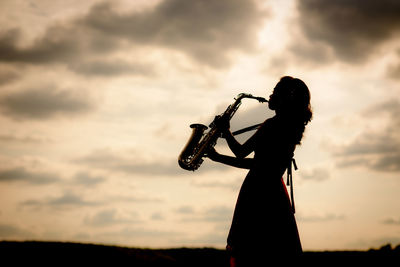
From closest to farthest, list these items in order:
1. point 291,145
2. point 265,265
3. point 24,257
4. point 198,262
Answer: point 265,265 → point 291,145 → point 24,257 → point 198,262

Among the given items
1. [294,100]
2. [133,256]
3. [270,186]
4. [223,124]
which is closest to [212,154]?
[223,124]

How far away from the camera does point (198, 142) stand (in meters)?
7.02

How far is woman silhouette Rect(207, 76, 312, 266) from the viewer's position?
4.93 m

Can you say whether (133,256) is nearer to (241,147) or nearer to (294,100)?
(241,147)

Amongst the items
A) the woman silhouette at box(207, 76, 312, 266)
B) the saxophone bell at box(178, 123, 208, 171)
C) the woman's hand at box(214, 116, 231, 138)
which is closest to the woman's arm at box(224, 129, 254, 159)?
the woman silhouette at box(207, 76, 312, 266)

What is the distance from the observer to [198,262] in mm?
12617

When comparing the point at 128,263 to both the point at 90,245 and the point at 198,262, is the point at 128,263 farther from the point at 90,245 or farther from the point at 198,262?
the point at 198,262

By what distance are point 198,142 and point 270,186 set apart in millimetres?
2224

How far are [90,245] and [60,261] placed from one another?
1.09 metres

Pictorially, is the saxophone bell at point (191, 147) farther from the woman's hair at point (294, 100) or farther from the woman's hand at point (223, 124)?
the woman's hair at point (294, 100)

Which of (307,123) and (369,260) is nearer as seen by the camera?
(307,123)

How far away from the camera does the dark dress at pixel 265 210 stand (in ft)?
16.1

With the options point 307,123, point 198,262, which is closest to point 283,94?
point 307,123

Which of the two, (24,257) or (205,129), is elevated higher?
(205,129)
